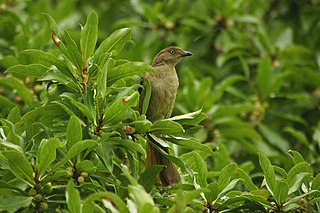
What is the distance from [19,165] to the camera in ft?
11.5

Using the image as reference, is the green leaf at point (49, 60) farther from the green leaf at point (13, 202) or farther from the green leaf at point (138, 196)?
the green leaf at point (138, 196)

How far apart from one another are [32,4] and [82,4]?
166 centimetres

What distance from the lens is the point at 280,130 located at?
718 centimetres

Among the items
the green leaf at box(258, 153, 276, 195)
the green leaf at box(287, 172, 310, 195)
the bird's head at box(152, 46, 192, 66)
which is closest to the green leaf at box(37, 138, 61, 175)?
the green leaf at box(258, 153, 276, 195)

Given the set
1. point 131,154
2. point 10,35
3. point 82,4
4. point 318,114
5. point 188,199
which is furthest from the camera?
point 82,4

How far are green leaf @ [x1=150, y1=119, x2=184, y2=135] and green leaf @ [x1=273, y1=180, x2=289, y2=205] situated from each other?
600mm

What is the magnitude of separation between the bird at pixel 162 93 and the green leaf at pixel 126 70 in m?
0.58

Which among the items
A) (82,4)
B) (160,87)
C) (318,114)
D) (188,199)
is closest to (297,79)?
(318,114)

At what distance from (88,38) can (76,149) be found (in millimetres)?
748

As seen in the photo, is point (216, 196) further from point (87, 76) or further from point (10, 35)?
point (10, 35)

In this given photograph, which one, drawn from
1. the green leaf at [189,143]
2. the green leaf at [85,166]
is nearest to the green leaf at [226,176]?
the green leaf at [189,143]

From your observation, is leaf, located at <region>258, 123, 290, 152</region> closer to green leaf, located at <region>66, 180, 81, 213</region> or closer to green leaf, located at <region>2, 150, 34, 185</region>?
green leaf, located at <region>2, 150, 34, 185</region>

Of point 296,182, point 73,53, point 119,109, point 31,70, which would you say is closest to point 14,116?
point 31,70

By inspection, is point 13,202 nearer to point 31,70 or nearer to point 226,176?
point 31,70
